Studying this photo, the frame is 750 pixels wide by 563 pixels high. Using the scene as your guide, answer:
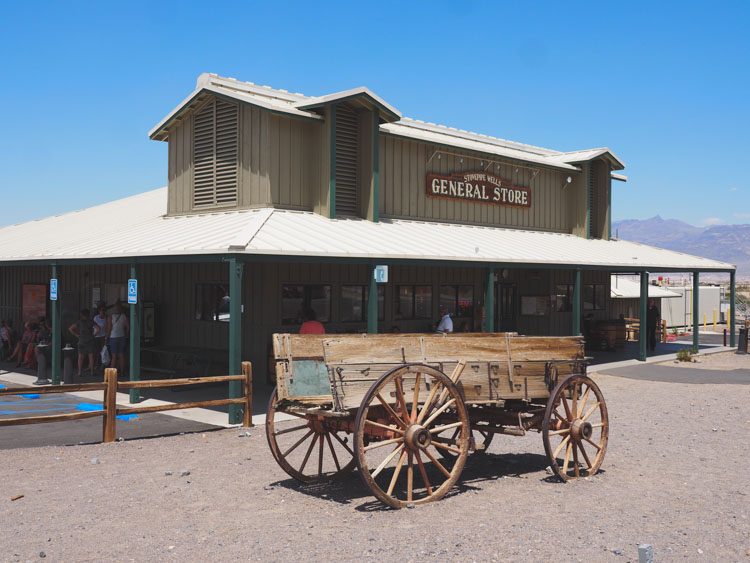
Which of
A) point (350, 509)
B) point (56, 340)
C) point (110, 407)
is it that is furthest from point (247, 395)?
point (56, 340)

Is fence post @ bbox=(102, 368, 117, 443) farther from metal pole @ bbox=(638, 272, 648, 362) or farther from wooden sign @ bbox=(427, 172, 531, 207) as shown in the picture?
metal pole @ bbox=(638, 272, 648, 362)

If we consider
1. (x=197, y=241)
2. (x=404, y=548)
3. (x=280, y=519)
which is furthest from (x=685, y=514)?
(x=197, y=241)

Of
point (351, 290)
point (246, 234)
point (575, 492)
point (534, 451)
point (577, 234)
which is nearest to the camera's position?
point (575, 492)

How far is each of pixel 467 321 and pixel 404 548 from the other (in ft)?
50.7

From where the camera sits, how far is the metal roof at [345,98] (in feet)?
56.5

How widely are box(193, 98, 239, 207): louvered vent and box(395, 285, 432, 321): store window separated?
501 centimetres

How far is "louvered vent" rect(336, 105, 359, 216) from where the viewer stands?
17875 mm

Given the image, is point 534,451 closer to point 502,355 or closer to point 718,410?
point 502,355

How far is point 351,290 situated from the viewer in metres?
18.0

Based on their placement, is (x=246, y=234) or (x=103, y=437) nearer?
(x=103, y=437)

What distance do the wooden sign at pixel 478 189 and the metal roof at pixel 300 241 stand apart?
3.00 ft

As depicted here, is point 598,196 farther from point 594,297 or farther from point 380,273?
point 380,273

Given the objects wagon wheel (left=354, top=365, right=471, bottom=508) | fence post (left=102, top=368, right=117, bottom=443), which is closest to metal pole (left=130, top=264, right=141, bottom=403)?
fence post (left=102, top=368, right=117, bottom=443)

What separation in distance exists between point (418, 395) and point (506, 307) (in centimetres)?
1644
